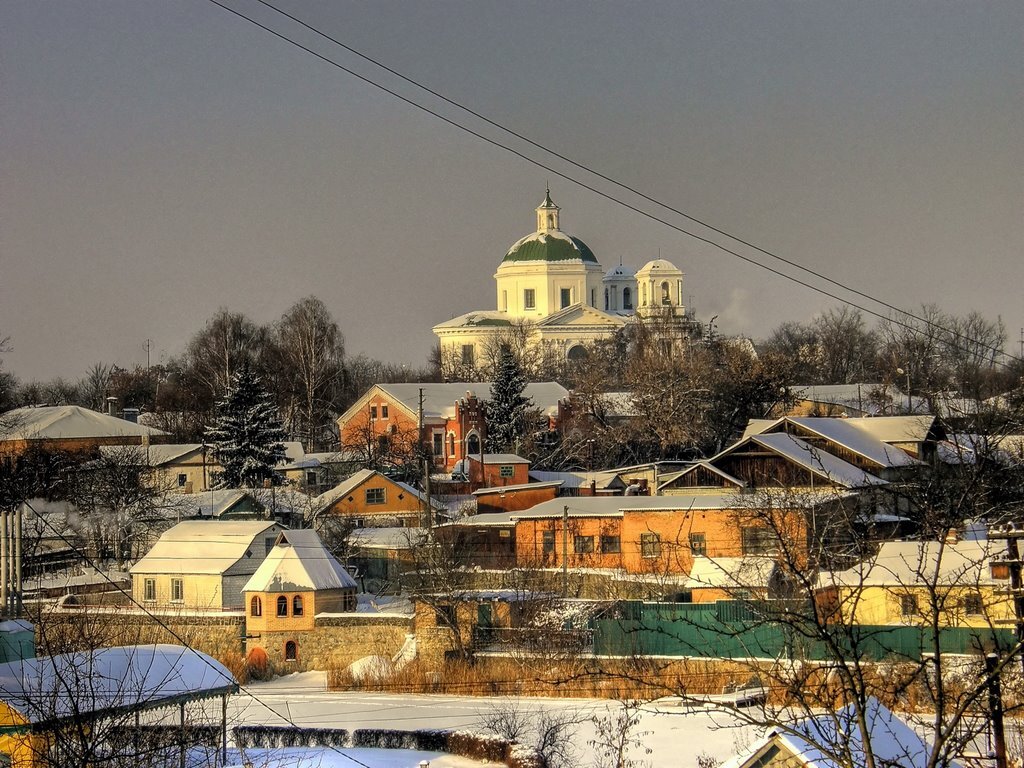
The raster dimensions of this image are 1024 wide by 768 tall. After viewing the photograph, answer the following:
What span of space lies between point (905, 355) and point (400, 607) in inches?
1499

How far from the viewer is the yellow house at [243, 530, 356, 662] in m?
26.8

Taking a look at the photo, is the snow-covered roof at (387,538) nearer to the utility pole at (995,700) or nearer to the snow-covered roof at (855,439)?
the snow-covered roof at (855,439)

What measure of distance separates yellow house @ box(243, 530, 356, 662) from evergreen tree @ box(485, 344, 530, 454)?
20517 mm

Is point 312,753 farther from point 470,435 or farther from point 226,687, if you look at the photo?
point 470,435

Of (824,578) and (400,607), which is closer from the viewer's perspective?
(824,578)

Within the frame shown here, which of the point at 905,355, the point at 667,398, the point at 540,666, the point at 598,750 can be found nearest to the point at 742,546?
the point at 540,666

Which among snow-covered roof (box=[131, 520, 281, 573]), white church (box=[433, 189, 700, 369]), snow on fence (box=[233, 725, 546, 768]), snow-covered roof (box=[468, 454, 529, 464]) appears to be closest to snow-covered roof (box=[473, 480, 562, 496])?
snow-covered roof (box=[468, 454, 529, 464])

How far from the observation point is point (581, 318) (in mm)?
85000

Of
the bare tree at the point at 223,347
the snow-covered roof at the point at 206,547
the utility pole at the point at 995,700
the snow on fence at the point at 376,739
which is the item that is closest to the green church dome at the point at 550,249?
the bare tree at the point at 223,347

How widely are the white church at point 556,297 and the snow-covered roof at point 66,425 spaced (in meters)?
33.6

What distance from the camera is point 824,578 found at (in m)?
24.2

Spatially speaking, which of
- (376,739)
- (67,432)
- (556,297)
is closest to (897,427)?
(376,739)

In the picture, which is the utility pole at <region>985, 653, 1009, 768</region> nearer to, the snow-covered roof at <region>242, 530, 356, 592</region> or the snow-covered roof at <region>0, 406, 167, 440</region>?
the snow-covered roof at <region>242, 530, 356, 592</region>

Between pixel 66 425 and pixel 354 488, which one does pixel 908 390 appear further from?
pixel 66 425
